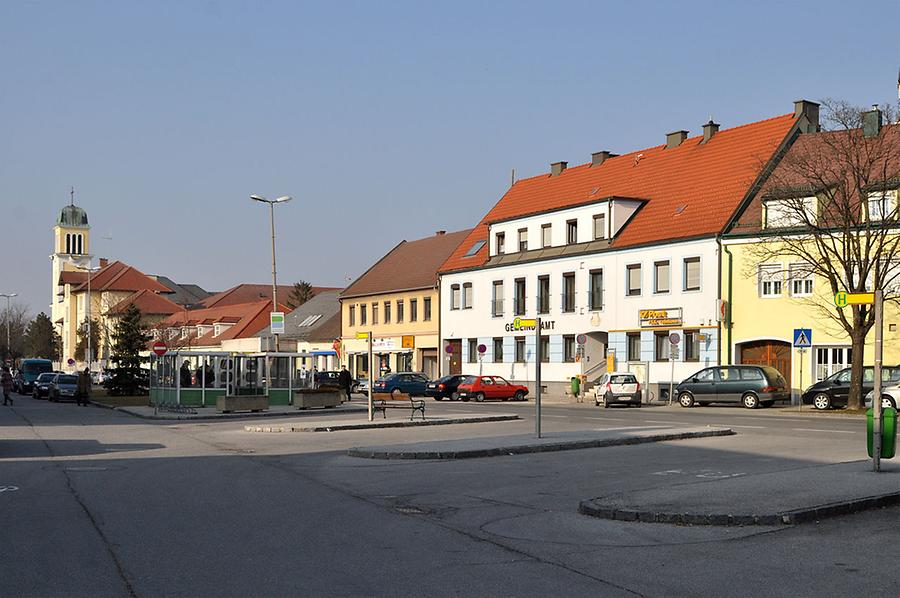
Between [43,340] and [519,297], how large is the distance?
103607mm

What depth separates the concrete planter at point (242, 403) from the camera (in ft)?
124

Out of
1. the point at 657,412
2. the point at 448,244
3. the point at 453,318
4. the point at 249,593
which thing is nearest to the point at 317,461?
the point at 249,593

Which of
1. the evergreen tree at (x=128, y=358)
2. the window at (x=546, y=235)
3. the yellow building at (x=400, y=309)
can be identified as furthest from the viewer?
the yellow building at (x=400, y=309)

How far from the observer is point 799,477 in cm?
1487

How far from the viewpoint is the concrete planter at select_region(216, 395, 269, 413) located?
37688 mm

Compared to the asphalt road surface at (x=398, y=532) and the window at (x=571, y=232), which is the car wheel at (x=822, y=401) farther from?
the window at (x=571, y=232)

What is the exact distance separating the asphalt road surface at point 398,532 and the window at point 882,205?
18.4 metres

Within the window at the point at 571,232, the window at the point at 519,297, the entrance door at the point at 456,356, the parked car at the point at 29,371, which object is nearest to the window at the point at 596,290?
the window at the point at 571,232

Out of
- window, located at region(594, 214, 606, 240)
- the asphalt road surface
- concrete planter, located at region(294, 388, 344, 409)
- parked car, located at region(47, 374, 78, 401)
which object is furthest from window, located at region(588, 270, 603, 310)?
the asphalt road surface

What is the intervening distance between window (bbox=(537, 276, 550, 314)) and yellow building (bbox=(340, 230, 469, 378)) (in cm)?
1076

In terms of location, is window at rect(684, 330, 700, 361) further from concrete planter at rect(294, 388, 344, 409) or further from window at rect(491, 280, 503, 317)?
concrete planter at rect(294, 388, 344, 409)

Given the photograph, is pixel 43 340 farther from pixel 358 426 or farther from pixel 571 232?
pixel 358 426

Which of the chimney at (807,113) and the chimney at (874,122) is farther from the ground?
the chimney at (807,113)

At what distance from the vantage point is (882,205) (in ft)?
125
